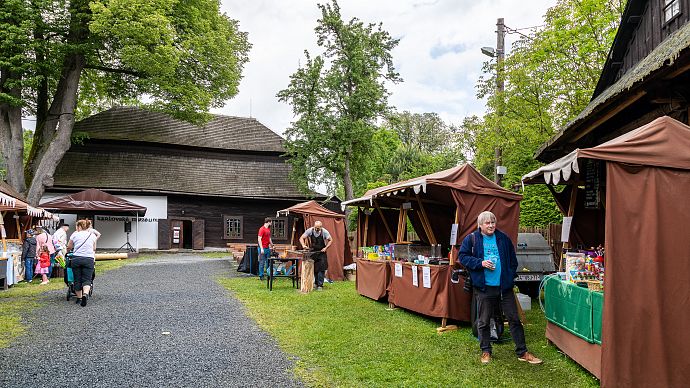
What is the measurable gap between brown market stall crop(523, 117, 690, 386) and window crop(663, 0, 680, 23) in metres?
5.97

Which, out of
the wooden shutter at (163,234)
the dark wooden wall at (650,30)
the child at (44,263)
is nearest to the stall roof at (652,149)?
the dark wooden wall at (650,30)

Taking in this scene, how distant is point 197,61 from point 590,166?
2448 centimetres

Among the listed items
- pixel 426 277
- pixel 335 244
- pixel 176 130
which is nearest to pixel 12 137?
pixel 176 130

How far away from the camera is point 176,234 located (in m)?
32.3

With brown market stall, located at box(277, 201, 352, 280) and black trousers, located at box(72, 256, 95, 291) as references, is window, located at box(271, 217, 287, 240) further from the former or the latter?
black trousers, located at box(72, 256, 95, 291)

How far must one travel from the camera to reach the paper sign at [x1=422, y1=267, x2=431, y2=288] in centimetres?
861

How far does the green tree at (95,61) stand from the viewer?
23.1 meters

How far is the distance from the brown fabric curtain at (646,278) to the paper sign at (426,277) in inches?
159

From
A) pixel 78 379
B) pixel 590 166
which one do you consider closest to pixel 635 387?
pixel 590 166

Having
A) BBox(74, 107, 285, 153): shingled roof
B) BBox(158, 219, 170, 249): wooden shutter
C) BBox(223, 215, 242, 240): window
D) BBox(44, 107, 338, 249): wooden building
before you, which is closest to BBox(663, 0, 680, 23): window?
BBox(44, 107, 338, 249): wooden building

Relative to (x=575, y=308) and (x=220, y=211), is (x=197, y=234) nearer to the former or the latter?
(x=220, y=211)

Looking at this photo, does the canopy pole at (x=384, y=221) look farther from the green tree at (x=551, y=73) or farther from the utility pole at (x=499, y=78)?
the green tree at (x=551, y=73)

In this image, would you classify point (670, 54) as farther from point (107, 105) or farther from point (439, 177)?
point (107, 105)

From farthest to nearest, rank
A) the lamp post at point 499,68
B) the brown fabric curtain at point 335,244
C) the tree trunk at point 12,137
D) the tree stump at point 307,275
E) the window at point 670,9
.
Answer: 1. the tree trunk at point 12,137
2. the lamp post at point 499,68
3. the brown fabric curtain at point 335,244
4. the tree stump at point 307,275
5. the window at point 670,9
